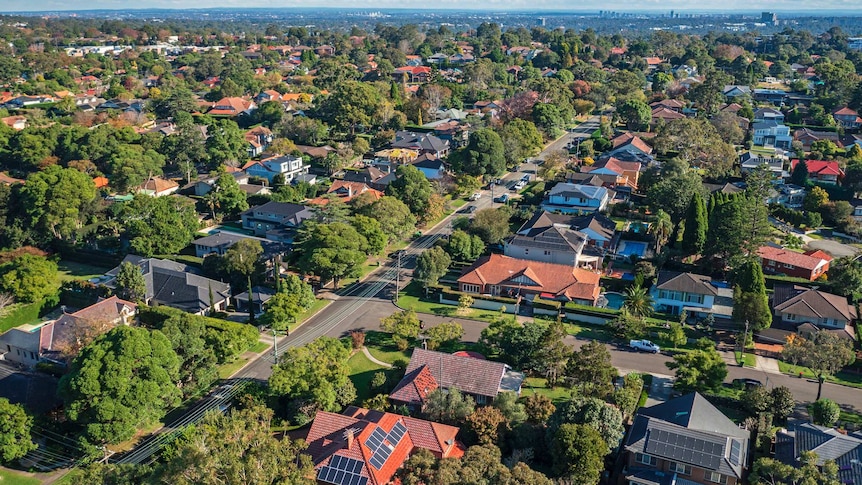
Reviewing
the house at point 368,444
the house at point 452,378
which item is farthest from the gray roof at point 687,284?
the house at point 368,444

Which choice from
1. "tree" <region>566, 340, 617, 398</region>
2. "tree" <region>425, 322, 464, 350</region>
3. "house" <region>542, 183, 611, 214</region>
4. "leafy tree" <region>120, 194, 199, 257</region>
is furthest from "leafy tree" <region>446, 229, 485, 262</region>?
"leafy tree" <region>120, 194, 199, 257</region>

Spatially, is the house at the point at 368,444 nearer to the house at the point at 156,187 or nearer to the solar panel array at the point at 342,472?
the solar panel array at the point at 342,472

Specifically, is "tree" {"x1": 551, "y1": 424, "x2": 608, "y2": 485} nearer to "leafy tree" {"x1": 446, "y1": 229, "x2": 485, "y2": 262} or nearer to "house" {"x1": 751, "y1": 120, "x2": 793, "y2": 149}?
"leafy tree" {"x1": 446, "y1": 229, "x2": 485, "y2": 262}

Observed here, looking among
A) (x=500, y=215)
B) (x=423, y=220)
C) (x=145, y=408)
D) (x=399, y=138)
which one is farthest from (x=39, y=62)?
(x=145, y=408)

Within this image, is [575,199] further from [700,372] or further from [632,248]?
[700,372]

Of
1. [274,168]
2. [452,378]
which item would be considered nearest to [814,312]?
[452,378]

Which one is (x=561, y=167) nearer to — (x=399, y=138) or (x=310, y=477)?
(x=399, y=138)
